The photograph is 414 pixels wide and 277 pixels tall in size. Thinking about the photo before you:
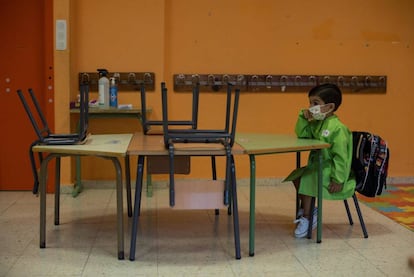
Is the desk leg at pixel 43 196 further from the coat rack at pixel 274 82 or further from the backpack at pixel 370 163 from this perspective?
the coat rack at pixel 274 82

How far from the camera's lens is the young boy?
322 centimetres

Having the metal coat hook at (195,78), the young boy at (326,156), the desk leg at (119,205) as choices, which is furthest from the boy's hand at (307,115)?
the metal coat hook at (195,78)

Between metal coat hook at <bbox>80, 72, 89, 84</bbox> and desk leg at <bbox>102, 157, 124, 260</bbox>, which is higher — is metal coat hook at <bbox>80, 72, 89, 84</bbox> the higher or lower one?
the higher one

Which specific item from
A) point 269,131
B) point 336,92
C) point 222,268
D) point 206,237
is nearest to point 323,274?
point 222,268

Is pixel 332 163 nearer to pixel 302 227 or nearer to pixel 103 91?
pixel 302 227

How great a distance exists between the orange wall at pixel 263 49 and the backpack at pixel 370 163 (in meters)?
1.70

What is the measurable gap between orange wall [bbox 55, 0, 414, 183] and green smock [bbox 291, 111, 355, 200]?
65.0 inches

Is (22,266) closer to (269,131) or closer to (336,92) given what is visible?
(336,92)

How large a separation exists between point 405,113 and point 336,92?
2089 millimetres

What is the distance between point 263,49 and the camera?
4.89 m

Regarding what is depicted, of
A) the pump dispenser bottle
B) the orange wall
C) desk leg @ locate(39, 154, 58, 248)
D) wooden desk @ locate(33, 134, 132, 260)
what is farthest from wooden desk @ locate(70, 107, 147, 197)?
desk leg @ locate(39, 154, 58, 248)

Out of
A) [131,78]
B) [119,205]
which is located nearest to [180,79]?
[131,78]

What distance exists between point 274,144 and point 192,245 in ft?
2.57

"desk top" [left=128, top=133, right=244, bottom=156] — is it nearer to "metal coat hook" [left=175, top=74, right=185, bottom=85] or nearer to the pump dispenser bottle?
the pump dispenser bottle
